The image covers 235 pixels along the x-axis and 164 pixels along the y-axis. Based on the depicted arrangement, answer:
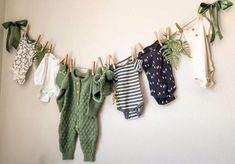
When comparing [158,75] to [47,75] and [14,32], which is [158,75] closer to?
[47,75]

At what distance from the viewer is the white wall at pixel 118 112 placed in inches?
65.9

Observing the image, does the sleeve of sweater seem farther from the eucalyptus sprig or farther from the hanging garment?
the eucalyptus sprig

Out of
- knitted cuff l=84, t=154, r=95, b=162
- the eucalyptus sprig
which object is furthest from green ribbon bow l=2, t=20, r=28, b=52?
the eucalyptus sprig

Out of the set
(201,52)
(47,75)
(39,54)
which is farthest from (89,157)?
(201,52)

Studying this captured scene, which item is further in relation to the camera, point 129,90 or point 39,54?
point 39,54

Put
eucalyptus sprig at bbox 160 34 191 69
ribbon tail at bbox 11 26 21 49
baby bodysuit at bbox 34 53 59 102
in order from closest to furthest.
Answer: eucalyptus sprig at bbox 160 34 191 69 < baby bodysuit at bbox 34 53 59 102 < ribbon tail at bbox 11 26 21 49

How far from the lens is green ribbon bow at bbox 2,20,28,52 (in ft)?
7.57

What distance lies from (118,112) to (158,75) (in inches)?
14.8

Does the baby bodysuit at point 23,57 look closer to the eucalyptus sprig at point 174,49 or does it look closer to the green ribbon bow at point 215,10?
the eucalyptus sprig at point 174,49

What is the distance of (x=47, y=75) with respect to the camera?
2.17m

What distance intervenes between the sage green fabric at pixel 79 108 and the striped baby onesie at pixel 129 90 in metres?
0.11

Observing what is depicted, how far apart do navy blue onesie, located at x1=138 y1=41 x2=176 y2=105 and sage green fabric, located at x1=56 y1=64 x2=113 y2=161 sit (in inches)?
11.5

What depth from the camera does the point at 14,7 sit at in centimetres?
243

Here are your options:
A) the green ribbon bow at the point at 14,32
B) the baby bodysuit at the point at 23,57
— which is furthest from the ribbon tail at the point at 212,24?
the green ribbon bow at the point at 14,32
